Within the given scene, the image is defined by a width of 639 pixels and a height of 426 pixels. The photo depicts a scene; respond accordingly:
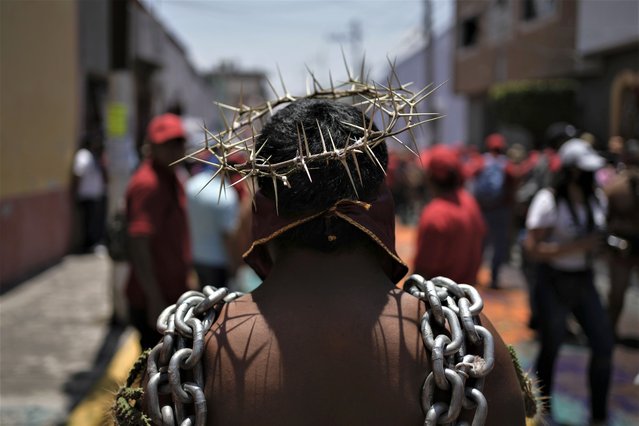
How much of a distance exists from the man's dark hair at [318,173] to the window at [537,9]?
1770 cm

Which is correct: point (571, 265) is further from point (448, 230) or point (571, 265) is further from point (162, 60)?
point (162, 60)

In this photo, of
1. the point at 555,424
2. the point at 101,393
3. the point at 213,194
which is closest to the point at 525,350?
the point at 555,424

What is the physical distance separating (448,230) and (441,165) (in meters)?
0.48

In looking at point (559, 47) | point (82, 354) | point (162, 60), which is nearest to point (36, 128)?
point (82, 354)

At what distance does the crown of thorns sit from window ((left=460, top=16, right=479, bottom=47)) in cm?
2505

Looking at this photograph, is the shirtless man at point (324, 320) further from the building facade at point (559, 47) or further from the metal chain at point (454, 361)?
the building facade at point (559, 47)

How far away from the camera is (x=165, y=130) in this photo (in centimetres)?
420

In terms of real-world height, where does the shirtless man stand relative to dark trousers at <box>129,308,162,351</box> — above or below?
above

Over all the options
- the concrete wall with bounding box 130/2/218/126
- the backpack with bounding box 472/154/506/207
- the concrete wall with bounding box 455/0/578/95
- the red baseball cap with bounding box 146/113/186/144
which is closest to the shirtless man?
the red baseball cap with bounding box 146/113/186/144

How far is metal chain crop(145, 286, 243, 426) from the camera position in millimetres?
1335

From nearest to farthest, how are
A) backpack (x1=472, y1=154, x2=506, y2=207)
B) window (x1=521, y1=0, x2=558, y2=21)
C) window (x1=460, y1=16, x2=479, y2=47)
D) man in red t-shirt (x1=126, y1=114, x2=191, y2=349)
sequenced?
1. man in red t-shirt (x1=126, y1=114, x2=191, y2=349)
2. backpack (x1=472, y1=154, x2=506, y2=207)
3. window (x1=521, y1=0, x2=558, y2=21)
4. window (x1=460, y1=16, x2=479, y2=47)

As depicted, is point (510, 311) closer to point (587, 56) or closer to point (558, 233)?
point (558, 233)

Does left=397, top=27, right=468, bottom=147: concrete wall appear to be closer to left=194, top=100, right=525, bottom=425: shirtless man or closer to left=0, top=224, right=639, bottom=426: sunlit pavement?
left=0, top=224, right=639, bottom=426: sunlit pavement

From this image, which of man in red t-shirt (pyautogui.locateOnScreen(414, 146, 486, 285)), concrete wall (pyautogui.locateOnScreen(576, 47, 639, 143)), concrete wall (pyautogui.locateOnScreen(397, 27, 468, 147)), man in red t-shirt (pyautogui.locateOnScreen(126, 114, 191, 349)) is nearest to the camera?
man in red t-shirt (pyautogui.locateOnScreen(126, 114, 191, 349))
